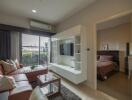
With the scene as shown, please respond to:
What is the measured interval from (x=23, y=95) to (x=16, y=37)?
→ 336 cm

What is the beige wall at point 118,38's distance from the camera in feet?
16.9

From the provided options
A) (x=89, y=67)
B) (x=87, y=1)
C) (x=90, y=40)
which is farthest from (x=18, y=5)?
(x=89, y=67)

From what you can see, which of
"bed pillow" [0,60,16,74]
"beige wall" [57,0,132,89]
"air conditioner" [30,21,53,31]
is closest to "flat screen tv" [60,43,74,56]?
"beige wall" [57,0,132,89]

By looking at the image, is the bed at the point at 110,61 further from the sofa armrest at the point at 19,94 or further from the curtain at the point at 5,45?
the curtain at the point at 5,45

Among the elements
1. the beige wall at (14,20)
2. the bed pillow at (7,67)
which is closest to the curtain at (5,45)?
the beige wall at (14,20)

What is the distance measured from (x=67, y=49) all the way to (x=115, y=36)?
3459 mm

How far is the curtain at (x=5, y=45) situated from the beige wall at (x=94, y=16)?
3.17 meters

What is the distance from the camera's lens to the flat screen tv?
3.97m

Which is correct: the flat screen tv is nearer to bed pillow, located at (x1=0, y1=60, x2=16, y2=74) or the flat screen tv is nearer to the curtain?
bed pillow, located at (x1=0, y1=60, x2=16, y2=74)

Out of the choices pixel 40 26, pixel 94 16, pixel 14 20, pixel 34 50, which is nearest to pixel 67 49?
pixel 94 16

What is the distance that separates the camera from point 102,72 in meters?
3.77

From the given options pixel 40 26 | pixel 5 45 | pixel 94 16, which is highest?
pixel 40 26

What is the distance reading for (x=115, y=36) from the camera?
18.7 feet

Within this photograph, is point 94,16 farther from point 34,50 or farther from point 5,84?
point 34,50
